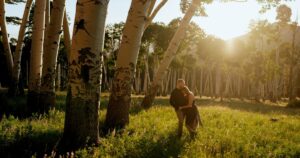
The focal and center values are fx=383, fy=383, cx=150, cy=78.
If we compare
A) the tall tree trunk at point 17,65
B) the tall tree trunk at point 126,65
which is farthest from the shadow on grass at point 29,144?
the tall tree trunk at point 17,65

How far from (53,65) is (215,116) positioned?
674 cm

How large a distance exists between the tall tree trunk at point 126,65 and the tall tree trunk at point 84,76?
2.88 m

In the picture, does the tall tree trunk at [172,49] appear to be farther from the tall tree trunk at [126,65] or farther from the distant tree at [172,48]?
the tall tree trunk at [126,65]

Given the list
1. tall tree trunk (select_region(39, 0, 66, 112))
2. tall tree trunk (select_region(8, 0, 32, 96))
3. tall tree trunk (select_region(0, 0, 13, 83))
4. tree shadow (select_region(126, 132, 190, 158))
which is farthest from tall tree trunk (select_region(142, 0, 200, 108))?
tall tree trunk (select_region(0, 0, 13, 83))

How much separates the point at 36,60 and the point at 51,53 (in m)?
0.64

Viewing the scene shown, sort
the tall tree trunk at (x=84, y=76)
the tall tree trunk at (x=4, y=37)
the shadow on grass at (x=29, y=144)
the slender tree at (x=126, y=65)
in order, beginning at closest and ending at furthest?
the shadow on grass at (x=29, y=144) → the tall tree trunk at (x=84, y=76) → the slender tree at (x=126, y=65) → the tall tree trunk at (x=4, y=37)

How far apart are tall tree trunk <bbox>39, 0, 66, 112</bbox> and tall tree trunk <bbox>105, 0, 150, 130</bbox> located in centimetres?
287

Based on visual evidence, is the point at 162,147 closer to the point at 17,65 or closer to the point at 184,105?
the point at 184,105

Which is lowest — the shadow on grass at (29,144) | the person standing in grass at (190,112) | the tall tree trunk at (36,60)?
the shadow on grass at (29,144)

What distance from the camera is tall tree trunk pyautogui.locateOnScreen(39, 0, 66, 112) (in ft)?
39.5

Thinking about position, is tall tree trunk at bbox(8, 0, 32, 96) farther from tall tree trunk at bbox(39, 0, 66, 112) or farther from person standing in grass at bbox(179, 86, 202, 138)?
person standing in grass at bbox(179, 86, 202, 138)

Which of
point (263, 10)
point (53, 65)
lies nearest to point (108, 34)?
point (263, 10)

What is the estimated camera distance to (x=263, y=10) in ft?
60.4

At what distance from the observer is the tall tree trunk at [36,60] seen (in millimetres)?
12391
